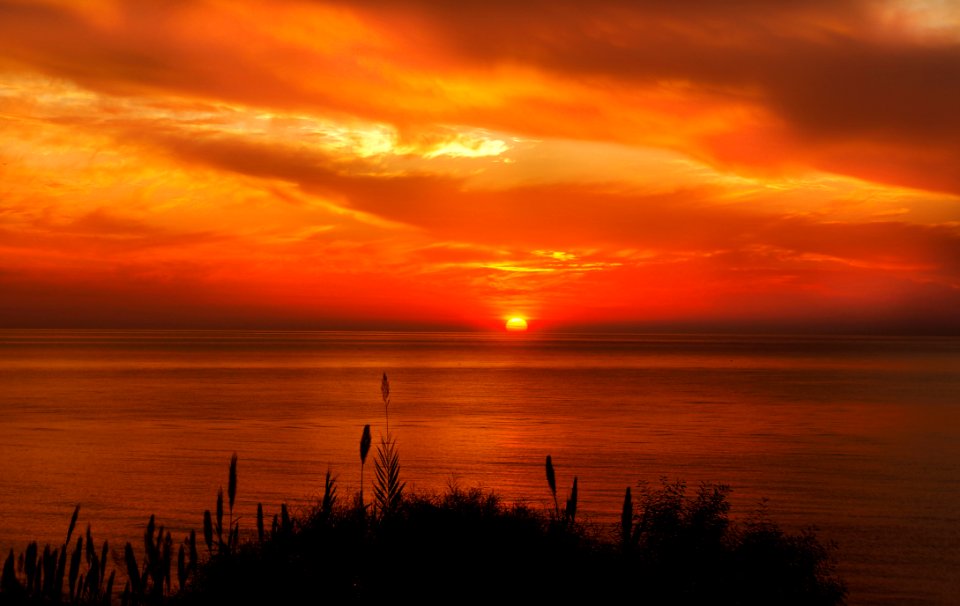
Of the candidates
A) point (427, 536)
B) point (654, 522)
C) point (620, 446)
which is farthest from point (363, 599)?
point (620, 446)

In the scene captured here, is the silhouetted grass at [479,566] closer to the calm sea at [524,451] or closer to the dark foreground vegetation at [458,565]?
the dark foreground vegetation at [458,565]

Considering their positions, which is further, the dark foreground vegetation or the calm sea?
the calm sea

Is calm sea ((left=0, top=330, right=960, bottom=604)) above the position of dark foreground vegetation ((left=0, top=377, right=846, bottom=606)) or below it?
below

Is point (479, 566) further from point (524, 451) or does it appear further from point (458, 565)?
point (524, 451)

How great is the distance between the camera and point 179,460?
3819 centimetres

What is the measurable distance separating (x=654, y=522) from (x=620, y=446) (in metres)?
28.2

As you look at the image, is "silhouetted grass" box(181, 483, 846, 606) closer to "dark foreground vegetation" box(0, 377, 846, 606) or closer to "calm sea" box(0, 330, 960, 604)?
"dark foreground vegetation" box(0, 377, 846, 606)

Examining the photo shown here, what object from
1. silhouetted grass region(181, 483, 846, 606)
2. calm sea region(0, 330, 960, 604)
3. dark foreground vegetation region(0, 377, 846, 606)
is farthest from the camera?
calm sea region(0, 330, 960, 604)

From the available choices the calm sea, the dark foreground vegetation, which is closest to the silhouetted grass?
the dark foreground vegetation

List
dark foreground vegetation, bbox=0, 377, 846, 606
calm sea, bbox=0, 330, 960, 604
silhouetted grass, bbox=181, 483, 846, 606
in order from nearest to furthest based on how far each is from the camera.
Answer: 1. dark foreground vegetation, bbox=0, 377, 846, 606
2. silhouetted grass, bbox=181, 483, 846, 606
3. calm sea, bbox=0, 330, 960, 604

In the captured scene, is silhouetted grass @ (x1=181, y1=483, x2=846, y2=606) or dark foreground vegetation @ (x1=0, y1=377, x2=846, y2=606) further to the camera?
silhouetted grass @ (x1=181, y1=483, x2=846, y2=606)

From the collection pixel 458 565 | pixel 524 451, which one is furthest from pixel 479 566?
pixel 524 451

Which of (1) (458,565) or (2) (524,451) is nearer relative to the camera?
(1) (458,565)

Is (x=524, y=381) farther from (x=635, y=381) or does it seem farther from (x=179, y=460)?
(x=179, y=460)
